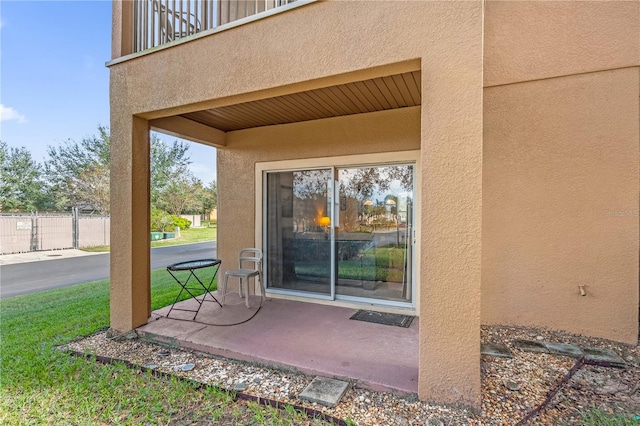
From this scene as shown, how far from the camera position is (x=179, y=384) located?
272 cm

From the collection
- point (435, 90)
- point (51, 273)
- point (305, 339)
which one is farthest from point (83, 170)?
point (435, 90)

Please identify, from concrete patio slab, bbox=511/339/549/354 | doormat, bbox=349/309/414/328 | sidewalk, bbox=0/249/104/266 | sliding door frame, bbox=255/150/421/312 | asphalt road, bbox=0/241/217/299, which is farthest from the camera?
sidewalk, bbox=0/249/104/266

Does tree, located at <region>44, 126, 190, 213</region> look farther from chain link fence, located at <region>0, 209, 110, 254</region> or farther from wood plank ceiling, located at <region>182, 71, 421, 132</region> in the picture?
wood plank ceiling, located at <region>182, 71, 421, 132</region>

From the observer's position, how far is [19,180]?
19156mm

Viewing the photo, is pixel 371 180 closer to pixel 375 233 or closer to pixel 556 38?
pixel 375 233

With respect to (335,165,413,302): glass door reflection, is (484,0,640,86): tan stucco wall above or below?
above

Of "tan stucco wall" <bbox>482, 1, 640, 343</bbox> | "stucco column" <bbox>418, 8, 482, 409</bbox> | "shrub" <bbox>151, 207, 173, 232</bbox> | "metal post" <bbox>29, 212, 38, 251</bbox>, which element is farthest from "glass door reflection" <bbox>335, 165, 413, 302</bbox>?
"shrub" <bbox>151, 207, 173, 232</bbox>

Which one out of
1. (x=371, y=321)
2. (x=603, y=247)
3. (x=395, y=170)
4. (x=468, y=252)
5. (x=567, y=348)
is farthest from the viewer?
(x=395, y=170)

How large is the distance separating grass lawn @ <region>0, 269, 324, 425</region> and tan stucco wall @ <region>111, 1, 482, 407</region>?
117cm

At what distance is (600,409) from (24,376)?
4.96 metres

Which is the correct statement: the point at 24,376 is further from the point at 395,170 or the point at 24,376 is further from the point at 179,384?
the point at 395,170

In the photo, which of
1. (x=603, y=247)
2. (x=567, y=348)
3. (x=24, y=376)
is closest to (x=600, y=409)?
(x=567, y=348)

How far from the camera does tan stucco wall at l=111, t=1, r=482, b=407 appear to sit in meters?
2.26

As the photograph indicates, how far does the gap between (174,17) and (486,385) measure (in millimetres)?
5345
